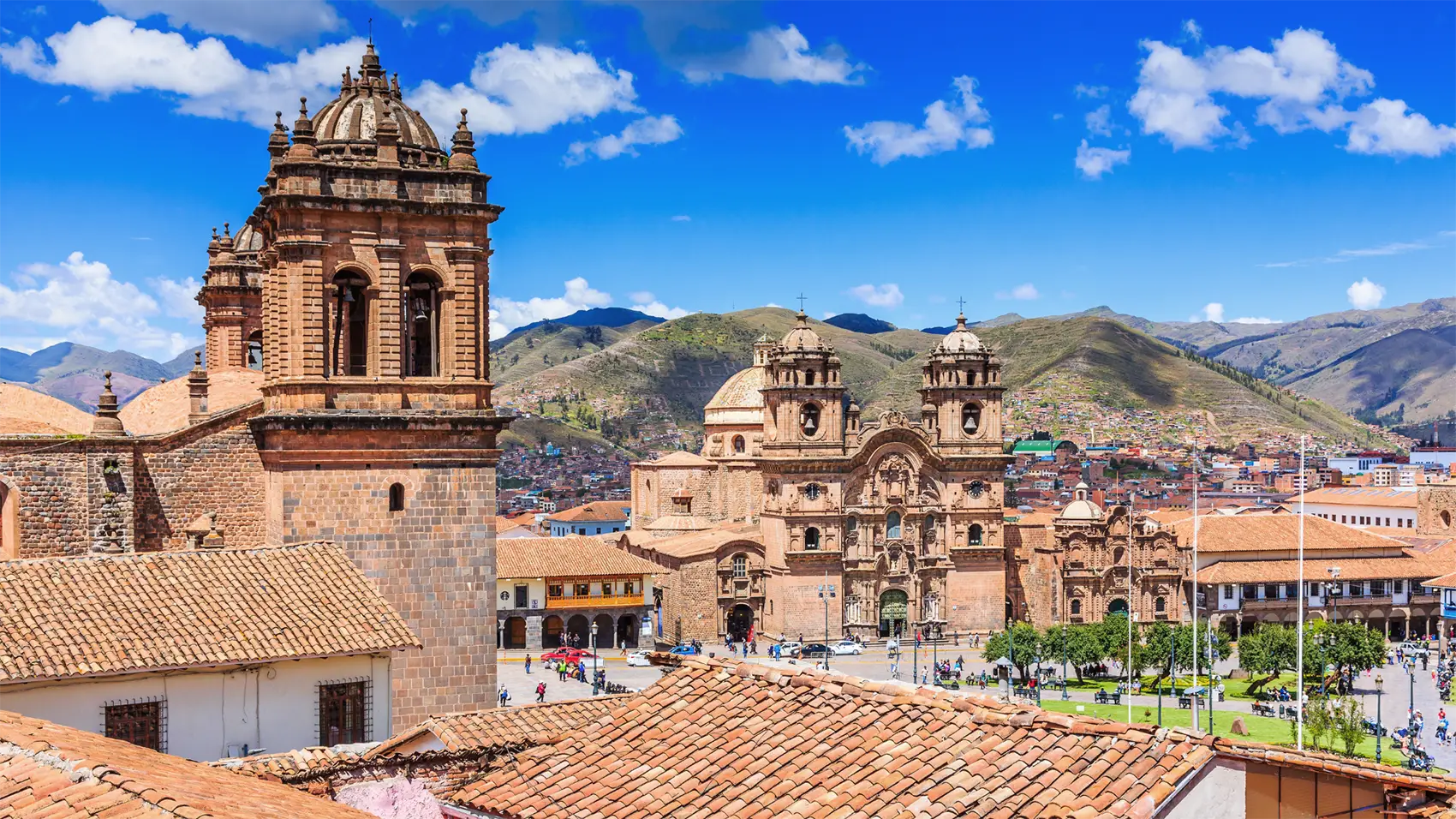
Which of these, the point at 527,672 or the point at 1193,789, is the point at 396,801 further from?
the point at 527,672

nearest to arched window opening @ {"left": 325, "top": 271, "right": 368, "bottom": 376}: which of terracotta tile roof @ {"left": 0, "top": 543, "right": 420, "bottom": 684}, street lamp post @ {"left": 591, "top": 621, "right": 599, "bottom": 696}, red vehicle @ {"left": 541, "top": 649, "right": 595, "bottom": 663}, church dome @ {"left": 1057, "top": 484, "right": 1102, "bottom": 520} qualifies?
terracotta tile roof @ {"left": 0, "top": 543, "right": 420, "bottom": 684}

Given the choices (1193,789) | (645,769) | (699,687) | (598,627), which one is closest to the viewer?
(1193,789)

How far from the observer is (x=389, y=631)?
18969 mm

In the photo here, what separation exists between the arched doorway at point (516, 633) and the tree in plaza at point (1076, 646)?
21881mm

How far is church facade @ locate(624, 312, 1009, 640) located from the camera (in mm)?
66875

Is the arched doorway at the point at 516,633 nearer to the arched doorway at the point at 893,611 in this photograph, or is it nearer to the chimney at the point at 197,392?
the arched doorway at the point at 893,611

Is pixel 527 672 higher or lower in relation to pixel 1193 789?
lower

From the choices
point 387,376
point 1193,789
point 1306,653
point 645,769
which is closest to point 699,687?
point 645,769

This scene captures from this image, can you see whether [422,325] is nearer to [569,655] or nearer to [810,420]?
[569,655]

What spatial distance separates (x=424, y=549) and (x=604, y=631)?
4301cm

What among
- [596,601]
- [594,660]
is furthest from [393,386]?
[596,601]

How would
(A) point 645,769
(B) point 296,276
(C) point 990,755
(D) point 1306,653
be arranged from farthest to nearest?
(D) point 1306,653 → (B) point 296,276 → (A) point 645,769 → (C) point 990,755

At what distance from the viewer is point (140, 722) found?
17.4 m

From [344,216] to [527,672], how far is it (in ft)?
115
